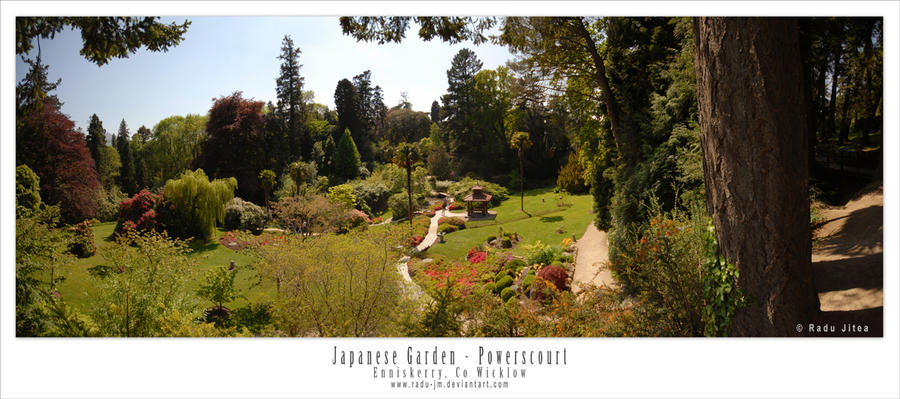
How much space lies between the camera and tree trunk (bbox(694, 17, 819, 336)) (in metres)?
2.83

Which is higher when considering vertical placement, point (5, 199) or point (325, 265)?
point (5, 199)

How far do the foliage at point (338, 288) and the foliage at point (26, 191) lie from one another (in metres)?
Result: 2.27

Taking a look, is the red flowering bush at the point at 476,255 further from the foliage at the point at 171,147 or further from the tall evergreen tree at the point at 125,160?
the tall evergreen tree at the point at 125,160

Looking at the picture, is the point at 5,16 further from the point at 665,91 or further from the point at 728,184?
the point at 665,91

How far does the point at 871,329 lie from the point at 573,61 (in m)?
5.26

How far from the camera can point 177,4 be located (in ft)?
11.9

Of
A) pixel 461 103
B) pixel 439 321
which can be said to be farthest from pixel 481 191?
pixel 439 321

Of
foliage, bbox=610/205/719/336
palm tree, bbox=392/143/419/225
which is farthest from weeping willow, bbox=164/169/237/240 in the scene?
foliage, bbox=610/205/719/336

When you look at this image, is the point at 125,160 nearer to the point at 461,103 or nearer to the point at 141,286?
the point at 141,286

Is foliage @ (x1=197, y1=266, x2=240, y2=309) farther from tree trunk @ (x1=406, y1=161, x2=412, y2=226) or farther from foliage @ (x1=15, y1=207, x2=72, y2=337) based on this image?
tree trunk @ (x1=406, y1=161, x2=412, y2=226)

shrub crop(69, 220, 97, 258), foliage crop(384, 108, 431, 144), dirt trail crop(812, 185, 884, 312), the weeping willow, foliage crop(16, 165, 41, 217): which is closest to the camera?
dirt trail crop(812, 185, 884, 312)

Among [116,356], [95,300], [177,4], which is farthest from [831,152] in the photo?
[95,300]

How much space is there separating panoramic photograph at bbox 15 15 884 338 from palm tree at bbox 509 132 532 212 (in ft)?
0.17

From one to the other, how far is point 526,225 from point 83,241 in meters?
5.53
